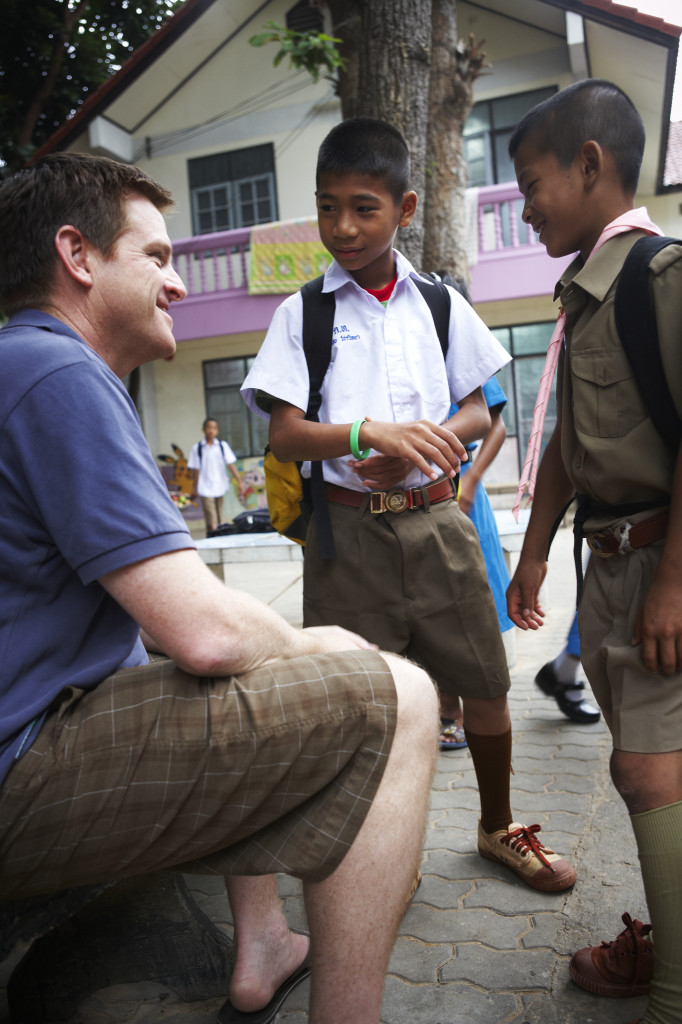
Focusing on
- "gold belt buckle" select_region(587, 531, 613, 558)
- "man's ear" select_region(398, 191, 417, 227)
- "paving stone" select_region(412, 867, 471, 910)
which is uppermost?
"man's ear" select_region(398, 191, 417, 227)

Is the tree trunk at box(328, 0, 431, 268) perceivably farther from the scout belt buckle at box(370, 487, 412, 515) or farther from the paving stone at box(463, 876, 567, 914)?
the paving stone at box(463, 876, 567, 914)

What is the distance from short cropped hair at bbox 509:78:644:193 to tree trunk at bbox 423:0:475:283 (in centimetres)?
373

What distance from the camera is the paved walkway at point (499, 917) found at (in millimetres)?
1847

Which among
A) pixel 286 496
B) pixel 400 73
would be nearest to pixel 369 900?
pixel 286 496

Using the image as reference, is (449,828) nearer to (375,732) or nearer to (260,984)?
(260,984)

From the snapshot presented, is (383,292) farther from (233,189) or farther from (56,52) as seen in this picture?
(233,189)

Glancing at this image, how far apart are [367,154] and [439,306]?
1.56ft

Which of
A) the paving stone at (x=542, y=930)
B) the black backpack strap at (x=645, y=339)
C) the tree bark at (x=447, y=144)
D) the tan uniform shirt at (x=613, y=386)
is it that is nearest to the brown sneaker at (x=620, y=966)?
the paving stone at (x=542, y=930)

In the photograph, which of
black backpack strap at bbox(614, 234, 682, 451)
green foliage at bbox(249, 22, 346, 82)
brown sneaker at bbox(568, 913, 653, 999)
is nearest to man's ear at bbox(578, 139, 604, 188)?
black backpack strap at bbox(614, 234, 682, 451)

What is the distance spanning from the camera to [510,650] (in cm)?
461

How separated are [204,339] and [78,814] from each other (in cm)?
1499

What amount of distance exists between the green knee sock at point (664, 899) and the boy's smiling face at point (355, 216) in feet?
5.34

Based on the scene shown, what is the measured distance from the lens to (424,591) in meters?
2.34

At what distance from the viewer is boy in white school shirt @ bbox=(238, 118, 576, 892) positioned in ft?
7.63
